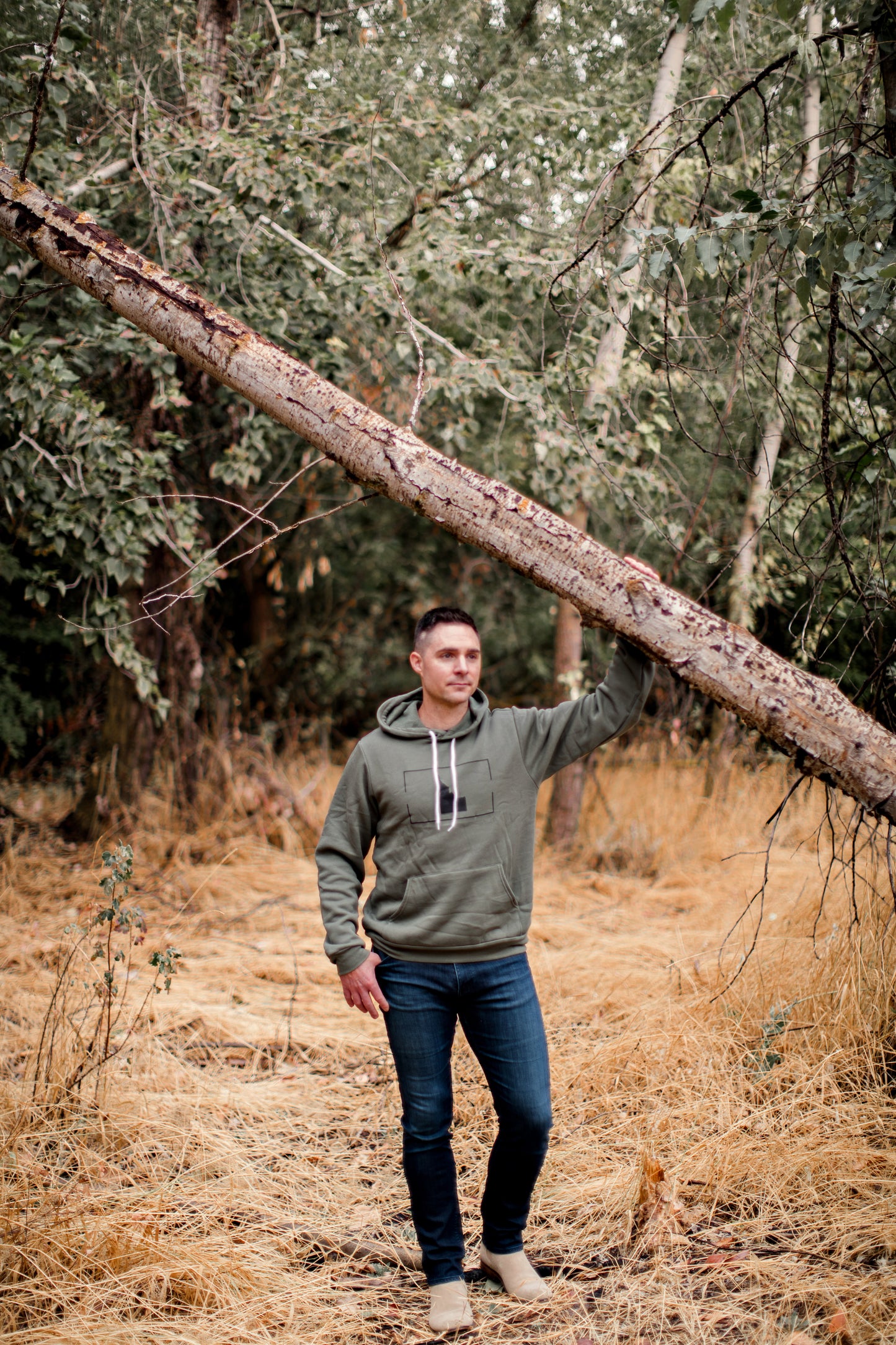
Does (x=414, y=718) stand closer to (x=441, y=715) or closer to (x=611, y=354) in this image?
(x=441, y=715)

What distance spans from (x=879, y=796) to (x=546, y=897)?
170 inches

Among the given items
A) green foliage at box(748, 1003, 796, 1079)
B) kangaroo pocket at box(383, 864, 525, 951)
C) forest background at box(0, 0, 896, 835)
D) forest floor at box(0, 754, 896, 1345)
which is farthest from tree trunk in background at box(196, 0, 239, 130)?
green foliage at box(748, 1003, 796, 1079)

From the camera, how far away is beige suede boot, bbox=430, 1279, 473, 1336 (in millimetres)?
2416

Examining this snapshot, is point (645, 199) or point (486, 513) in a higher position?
point (645, 199)

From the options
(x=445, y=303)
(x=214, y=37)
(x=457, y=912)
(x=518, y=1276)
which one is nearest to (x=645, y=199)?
(x=445, y=303)

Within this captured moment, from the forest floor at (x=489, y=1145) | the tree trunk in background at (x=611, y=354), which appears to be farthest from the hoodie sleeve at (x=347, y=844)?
the tree trunk in background at (x=611, y=354)

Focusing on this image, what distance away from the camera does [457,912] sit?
7.96 ft

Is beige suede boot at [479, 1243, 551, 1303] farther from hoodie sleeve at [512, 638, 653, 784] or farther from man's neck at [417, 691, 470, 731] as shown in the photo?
man's neck at [417, 691, 470, 731]

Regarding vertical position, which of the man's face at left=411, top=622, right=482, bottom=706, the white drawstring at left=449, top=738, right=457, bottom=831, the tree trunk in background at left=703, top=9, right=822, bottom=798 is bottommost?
the white drawstring at left=449, top=738, right=457, bottom=831

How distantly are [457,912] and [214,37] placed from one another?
584 centimetres

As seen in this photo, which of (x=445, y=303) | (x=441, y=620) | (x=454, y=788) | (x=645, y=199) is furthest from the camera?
(x=445, y=303)

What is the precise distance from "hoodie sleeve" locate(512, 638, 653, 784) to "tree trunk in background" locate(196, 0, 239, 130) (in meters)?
4.76

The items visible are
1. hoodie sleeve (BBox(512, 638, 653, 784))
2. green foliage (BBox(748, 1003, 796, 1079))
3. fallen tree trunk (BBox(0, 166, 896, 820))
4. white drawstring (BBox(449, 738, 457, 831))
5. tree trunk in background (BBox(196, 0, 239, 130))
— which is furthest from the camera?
tree trunk in background (BBox(196, 0, 239, 130))

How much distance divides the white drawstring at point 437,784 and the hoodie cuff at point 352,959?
1.20ft
